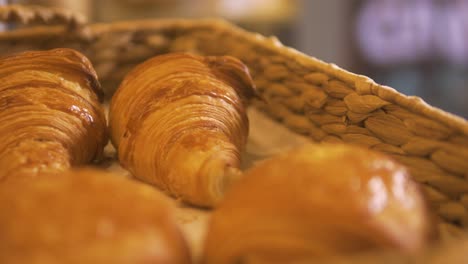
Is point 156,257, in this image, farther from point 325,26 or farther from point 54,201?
point 325,26

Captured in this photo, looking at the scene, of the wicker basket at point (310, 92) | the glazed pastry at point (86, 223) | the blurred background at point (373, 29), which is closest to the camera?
the glazed pastry at point (86, 223)

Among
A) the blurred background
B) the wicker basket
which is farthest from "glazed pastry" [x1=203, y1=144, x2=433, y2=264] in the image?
the blurred background

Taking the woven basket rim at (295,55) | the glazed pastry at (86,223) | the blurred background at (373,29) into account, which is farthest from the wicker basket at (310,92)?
the blurred background at (373,29)

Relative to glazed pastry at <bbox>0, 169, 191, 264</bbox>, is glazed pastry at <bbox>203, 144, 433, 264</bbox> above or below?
above

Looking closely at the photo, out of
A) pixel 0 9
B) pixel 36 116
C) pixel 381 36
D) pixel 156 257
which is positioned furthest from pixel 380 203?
pixel 381 36

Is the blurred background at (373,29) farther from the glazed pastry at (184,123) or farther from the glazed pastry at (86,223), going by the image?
the glazed pastry at (86,223)

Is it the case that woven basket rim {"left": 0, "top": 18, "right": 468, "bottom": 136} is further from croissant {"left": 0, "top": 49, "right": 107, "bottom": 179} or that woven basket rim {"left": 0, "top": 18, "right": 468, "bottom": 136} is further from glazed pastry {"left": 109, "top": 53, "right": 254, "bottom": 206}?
croissant {"left": 0, "top": 49, "right": 107, "bottom": 179}

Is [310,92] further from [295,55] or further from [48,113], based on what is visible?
[48,113]

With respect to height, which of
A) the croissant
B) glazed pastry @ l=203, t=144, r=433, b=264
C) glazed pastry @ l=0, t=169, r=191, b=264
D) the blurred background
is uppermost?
glazed pastry @ l=203, t=144, r=433, b=264
